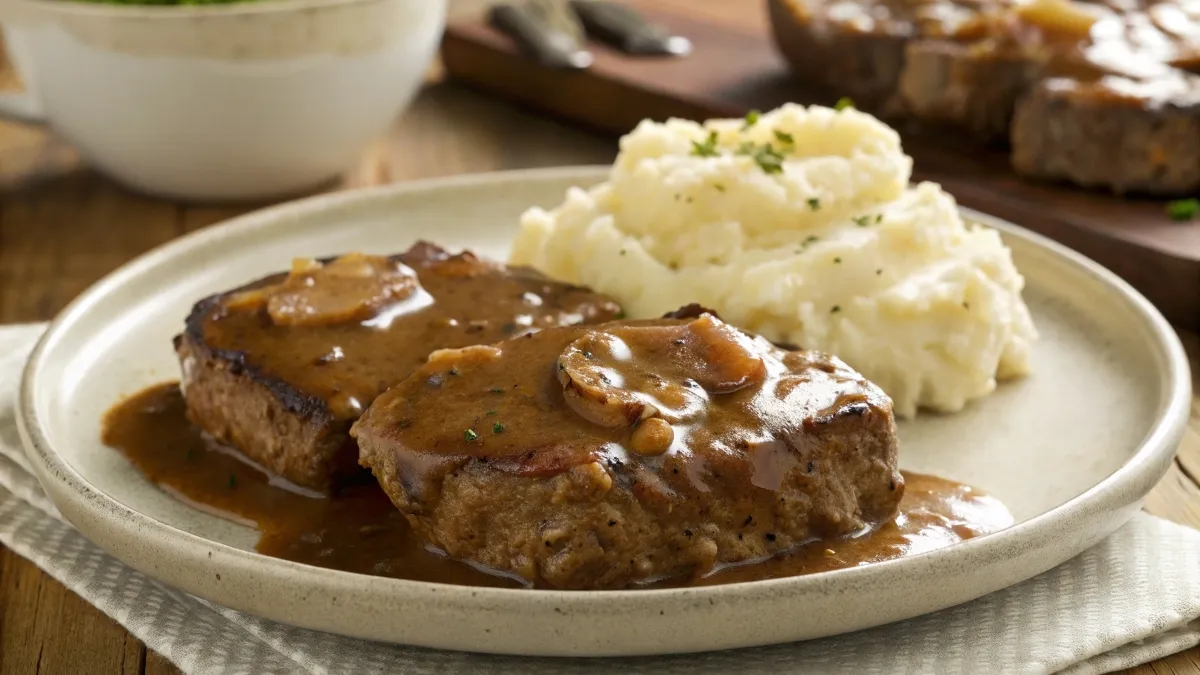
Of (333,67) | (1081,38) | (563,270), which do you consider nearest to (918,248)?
(563,270)

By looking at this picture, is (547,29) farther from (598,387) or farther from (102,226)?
(598,387)

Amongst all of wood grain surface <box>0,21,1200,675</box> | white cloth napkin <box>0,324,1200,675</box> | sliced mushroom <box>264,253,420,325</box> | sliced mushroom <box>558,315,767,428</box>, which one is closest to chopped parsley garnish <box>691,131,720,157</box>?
sliced mushroom <box>264,253,420,325</box>

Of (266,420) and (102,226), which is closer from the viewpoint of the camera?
(266,420)

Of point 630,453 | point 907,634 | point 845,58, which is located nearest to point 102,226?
point 845,58

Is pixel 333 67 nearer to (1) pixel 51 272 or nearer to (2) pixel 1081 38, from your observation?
(1) pixel 51 272

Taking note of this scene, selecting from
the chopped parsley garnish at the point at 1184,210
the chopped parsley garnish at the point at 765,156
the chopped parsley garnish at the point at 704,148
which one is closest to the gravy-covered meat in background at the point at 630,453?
the chopped parsley garnish at the point at 765,156

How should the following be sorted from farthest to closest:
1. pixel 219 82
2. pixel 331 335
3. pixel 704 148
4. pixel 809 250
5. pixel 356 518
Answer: pixel 219 82, pixel 704 148, pixel 809 250, pixel 331 335, pixel 356 518

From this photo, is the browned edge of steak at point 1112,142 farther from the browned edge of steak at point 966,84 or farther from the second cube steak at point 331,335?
the second cube steak at point 331,335
